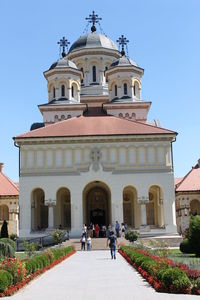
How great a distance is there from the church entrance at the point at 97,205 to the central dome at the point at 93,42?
21.0 meters

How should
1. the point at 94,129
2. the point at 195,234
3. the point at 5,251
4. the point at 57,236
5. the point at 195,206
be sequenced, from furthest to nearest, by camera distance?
the point at 195,206 < the point at 94,129 < the point at 57,236 < the point at 195,234 < the point at 5,251

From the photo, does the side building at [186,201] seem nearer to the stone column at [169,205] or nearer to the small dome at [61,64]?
the stone column at [169,205]

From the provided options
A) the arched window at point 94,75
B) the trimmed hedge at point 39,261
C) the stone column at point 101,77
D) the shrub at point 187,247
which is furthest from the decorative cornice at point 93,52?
the trimmed hedge at point 39,261

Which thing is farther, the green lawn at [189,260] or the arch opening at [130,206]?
the arch opening at [130,206]

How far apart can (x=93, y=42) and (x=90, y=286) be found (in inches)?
1959

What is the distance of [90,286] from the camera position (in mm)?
13602

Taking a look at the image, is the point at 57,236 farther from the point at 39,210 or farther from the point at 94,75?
the point at 94,75

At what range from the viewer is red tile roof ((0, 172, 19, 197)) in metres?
50.0

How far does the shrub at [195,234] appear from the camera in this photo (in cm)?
2280

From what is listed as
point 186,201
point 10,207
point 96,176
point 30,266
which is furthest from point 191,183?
point 30,266

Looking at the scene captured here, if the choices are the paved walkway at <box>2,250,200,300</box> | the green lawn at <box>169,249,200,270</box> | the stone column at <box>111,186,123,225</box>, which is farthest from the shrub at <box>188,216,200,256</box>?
the stone column at <box>111,186,123,225</box>

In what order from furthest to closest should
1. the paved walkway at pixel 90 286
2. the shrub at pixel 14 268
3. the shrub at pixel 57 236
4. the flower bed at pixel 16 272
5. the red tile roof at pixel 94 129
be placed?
the red tile roof at pixel 94 129 → the shrub at pixel 57 236 → the shrub at pixel 14 268 → the flower bed at pixel 16 272 → the paved walkway at pixel 90 286

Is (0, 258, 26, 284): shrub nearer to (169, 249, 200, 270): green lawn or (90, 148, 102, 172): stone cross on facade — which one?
(169, 249, 200, 270): green lawn

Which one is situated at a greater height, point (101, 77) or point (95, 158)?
point (101, 77)
